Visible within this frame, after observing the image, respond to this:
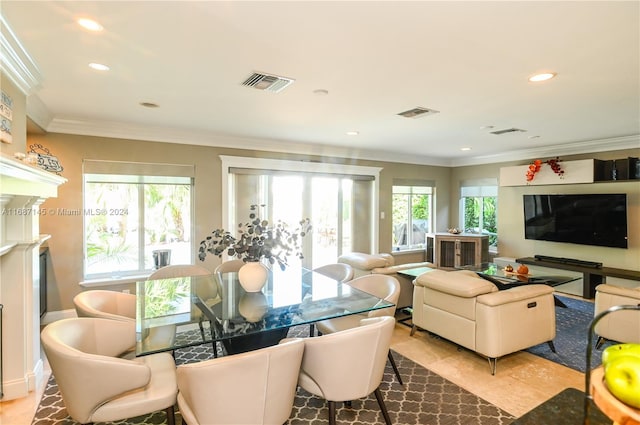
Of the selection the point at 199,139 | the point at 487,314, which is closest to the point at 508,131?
the point at 487,314

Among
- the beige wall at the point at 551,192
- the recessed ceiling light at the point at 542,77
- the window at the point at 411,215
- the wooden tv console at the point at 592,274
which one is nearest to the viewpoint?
the recessed ceiling light at the point at 542,77

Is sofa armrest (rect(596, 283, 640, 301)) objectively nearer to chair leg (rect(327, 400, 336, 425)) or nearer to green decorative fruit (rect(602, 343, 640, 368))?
chair leg (rect(327, 400, 336, 425))

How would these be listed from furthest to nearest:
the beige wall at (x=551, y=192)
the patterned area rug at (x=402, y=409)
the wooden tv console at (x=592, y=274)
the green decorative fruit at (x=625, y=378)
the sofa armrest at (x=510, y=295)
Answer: the beige wall at (x=551, y=192), the wooden tv console at (x=592, y=274), the sofa armrest at (x=510, y=295), the patterned area rug at (x=402, y=409), the green decorative fruit at (x=625, y=378)

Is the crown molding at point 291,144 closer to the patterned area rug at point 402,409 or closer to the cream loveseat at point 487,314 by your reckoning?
the patterned area rug at point 402,409

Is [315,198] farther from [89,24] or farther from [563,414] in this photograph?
[563,414]

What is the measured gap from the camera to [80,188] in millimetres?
4164

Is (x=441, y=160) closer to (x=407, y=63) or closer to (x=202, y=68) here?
(x=407, y=63)

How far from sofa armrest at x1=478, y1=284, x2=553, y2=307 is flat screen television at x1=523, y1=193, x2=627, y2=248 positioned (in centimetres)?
295

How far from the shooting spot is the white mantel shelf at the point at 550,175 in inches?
207

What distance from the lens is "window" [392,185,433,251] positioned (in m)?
7.13

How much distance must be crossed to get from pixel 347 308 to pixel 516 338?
5.62ft

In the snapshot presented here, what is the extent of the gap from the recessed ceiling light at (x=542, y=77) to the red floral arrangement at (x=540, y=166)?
3546 millimetres

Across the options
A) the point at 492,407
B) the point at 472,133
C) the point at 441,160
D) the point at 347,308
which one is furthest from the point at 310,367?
the point at 441,160

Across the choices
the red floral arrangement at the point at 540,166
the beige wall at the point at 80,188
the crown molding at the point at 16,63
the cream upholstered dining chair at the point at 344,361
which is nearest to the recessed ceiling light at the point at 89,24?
the crown molding at the point at 16,63
